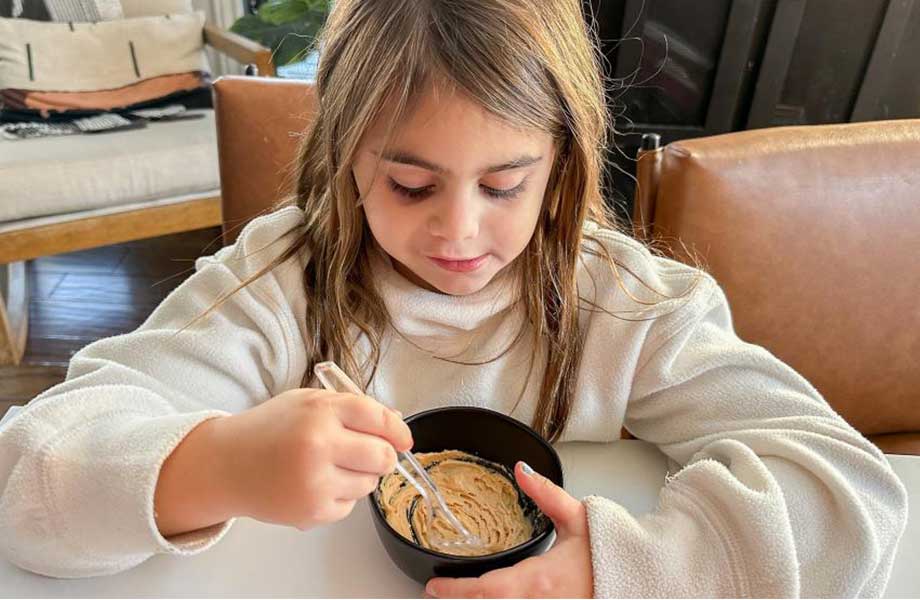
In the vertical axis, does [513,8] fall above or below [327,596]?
above

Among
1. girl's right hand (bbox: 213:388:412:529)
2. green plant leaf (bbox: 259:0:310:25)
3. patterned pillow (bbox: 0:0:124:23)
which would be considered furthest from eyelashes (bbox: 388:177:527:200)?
patterned pillow (bbox: 0:0:124:23)

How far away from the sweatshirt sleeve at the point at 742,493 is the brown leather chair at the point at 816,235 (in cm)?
18

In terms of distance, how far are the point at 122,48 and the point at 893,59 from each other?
8.41 ft

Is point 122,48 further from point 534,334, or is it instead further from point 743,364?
point 743,364

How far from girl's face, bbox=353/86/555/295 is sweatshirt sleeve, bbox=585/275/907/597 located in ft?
0.70

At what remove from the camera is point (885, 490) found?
68 centimetres

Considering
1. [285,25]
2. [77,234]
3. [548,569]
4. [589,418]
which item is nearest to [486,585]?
[548,569]

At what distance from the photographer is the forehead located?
2.13 feet

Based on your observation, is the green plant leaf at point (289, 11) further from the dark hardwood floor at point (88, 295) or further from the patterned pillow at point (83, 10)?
the dark hardwood floor at point (88, 295)

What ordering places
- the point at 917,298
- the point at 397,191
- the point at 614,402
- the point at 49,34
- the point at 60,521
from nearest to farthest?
the point at 60,521 → the point at 397,191 → the point at 614,402 → the point at 917,298 → the point at 49,34

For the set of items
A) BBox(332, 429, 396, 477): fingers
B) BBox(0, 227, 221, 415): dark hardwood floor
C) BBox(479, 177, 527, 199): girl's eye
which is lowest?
BBox(0, 227, 221, 415): dark hardwood floor

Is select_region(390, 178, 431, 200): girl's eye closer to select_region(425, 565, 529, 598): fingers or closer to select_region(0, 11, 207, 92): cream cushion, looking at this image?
select_region(425, 565, 529, 598): fingers

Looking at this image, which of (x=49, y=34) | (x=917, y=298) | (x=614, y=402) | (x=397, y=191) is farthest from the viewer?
(x=49, y=34)

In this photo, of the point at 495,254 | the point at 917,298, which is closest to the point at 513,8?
the point at 495,254
